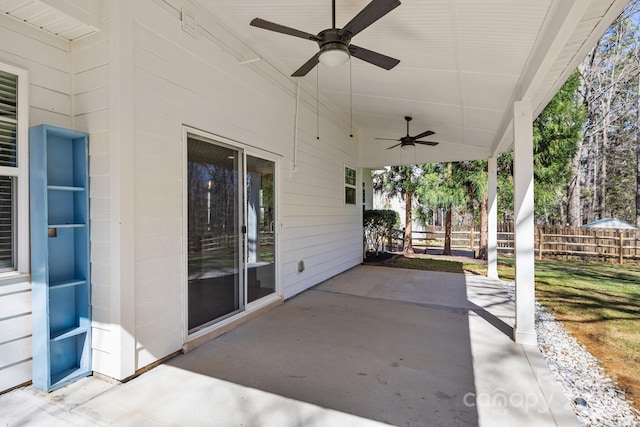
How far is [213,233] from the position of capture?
346 cm

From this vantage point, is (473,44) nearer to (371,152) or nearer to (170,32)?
(170,32)

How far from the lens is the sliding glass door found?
3.23 meters

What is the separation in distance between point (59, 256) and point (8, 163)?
75cm

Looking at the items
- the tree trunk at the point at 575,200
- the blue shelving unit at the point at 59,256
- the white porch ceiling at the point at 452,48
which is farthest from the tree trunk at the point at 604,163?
the blue shelving unit at the point at 59,256

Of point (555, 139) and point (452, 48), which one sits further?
point (555, 139)

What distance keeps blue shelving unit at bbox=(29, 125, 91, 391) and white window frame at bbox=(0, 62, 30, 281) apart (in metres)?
0.06

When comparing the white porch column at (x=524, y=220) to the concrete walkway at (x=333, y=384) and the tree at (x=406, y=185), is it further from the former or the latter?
the tree at (x=406, y=185)

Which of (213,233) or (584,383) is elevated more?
(213,233)

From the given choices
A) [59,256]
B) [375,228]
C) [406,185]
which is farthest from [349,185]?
[59,256]

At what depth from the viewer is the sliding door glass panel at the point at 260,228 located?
4.05 m

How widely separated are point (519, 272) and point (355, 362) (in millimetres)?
2007

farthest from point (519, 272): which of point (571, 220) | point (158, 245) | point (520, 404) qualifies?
point (571, 220)

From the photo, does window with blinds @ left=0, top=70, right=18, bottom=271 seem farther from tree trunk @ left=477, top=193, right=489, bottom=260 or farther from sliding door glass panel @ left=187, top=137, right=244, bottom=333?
tree trunk @ left=477, top=193, right=489, bottom=260

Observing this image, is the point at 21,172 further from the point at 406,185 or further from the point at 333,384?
the point at 406,185
